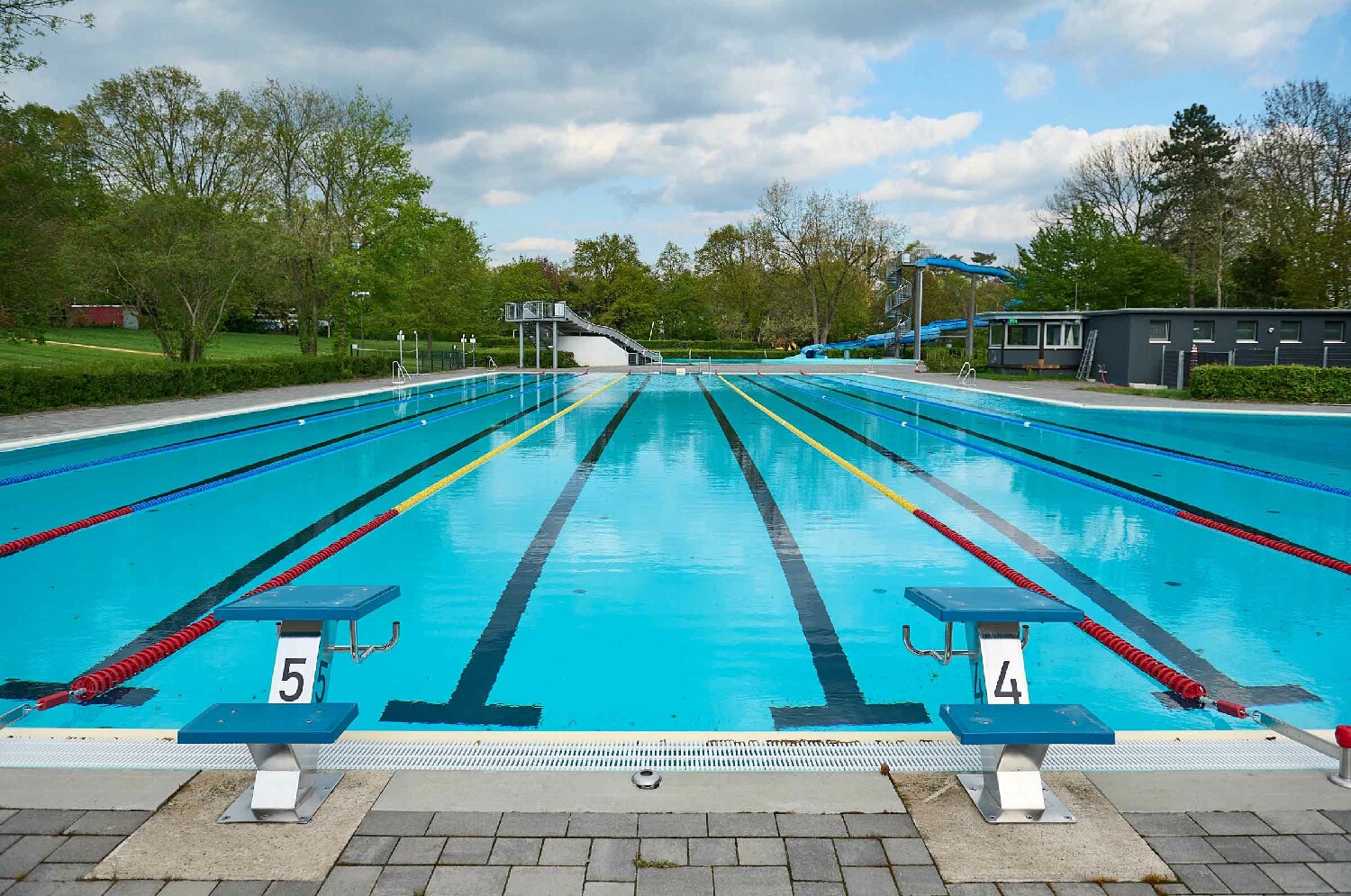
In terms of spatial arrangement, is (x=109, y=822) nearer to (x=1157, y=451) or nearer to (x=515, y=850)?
(x=515, y=850)

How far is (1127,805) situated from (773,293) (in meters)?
66.4

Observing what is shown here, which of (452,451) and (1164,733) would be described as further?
(452,451)

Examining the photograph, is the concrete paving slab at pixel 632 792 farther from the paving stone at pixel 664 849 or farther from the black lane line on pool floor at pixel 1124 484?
the black lane line on pool floor at pixel 1124 484

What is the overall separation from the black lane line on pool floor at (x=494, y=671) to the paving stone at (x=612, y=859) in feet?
4.30

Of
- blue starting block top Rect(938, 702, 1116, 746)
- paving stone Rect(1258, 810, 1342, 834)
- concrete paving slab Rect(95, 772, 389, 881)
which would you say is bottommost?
concrete paving slab Rect(95, 772, 389, 881)

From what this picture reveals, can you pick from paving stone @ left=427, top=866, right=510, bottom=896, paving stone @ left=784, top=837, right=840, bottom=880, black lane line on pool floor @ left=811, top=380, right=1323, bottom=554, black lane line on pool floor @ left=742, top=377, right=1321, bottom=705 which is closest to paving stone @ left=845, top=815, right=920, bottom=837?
paving stone @ left=784, top=837, right=840, bottom=880

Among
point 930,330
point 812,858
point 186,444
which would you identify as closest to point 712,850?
point 812,858

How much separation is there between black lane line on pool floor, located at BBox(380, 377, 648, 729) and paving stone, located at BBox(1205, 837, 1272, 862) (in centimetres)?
257

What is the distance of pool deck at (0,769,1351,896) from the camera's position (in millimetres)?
2314

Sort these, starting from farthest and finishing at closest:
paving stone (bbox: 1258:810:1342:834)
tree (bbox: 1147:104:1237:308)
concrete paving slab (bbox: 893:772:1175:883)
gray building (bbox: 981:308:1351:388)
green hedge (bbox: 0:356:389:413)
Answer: tree (bbox: 1147:104:1237:308) < gray building (bbox: 981:308:1351:388) < green hedge (bbox: 0:356:389:413) < paving stone (bbox: 1258:810:1342:834) < concrete paving slab (bbox: 893:772:1175:883)

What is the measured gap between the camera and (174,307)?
80.1 ft

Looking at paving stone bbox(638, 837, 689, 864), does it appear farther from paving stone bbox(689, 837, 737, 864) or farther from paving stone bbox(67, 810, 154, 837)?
paving stone bbox(67, 810, 154, 837)

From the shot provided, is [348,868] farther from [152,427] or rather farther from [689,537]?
[152,427]

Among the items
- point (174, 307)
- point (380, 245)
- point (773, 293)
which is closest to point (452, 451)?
point (174, 307)
